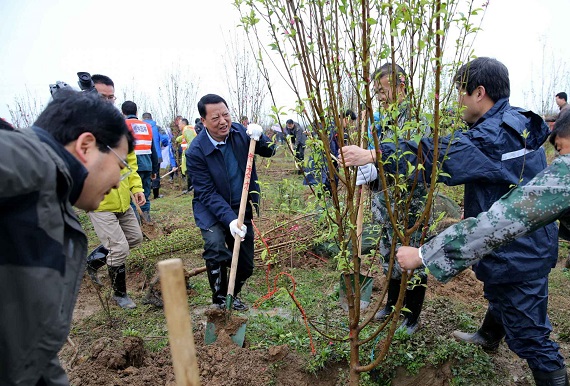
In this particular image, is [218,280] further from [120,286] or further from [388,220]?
[388,220]

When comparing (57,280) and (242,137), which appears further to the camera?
(242,137)

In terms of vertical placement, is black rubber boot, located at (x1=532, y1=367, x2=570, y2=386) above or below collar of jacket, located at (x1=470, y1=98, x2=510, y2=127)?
below

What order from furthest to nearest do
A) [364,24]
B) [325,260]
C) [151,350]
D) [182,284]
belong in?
1. [325,260]
2. [151,350]
3. [364,24]
4. [182,284]

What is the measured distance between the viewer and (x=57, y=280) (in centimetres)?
112

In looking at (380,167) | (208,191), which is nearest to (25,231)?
(380,167)

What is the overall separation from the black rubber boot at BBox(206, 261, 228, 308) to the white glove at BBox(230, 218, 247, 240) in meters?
0.40

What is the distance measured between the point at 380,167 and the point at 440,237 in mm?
407

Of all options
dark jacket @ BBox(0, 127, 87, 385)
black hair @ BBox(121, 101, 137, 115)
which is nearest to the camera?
black hair @ BBox(121, 101, 137, 115)

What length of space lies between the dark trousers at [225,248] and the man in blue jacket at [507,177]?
1.94m

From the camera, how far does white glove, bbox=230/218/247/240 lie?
3418 millimetres

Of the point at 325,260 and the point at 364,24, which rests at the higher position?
the point at 364,24

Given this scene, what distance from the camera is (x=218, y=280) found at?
376cm

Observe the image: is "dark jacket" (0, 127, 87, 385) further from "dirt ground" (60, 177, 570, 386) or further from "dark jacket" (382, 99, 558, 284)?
"dirt ground" (60, 177, 570, 386)

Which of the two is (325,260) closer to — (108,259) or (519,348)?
(108,259)
